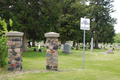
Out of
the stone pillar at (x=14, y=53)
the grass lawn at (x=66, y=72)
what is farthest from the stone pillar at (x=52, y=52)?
the stone pillar at (x=14, y=53)

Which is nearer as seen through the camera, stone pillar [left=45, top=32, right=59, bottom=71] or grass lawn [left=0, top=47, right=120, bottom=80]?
grass lawn [left=0, top=47, right=120, bottom=80]

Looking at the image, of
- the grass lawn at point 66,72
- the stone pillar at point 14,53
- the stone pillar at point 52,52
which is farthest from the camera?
the stone pillar at point 52,52

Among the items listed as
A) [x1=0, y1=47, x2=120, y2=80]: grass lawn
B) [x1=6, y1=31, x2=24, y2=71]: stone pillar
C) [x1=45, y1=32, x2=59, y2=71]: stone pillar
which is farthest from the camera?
[x1=45, y1=32, x2=59, y2=71]: stone pillar

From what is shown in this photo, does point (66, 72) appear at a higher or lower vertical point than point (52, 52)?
lower

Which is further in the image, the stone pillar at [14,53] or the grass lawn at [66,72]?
the stone pillar at [14,53]

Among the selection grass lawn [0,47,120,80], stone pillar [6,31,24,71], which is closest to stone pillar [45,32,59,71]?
grass lawn [0,47,120,80]

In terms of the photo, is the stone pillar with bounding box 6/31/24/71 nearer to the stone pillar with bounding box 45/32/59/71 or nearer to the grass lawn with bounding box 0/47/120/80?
the grass lawn with bounding box 0/47/120/80

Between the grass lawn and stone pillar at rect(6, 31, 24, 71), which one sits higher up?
stone pillar at rect(6, 31, 24, 71)

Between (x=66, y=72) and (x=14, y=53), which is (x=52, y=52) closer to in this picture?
(x=66, y=72)

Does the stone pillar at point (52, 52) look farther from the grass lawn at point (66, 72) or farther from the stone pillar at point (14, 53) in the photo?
the stone pillar at point (14, 53)

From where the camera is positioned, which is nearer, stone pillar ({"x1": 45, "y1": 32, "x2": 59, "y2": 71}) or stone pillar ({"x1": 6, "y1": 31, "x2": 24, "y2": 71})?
stone pillar ({"x1": 6, "y1": 31, "x2": 24, "y2": 71})

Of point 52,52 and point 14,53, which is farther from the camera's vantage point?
point 52,52

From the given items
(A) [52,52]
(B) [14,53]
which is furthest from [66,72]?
(B) [14,53]

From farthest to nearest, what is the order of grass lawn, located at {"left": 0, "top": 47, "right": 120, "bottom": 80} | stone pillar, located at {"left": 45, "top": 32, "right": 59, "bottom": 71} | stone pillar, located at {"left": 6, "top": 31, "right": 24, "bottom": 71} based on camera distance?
1. stone pillar, located at {"left": 45, "top": 32, "right": 59, "bottom": 71}
2. stone pillar, located at {"left": 6, "top": 31, "right": 24, "bottom": 71}
3. grass lawn, located at {"left": 0, "top": 47, "right": 120, "bottom": 80}
